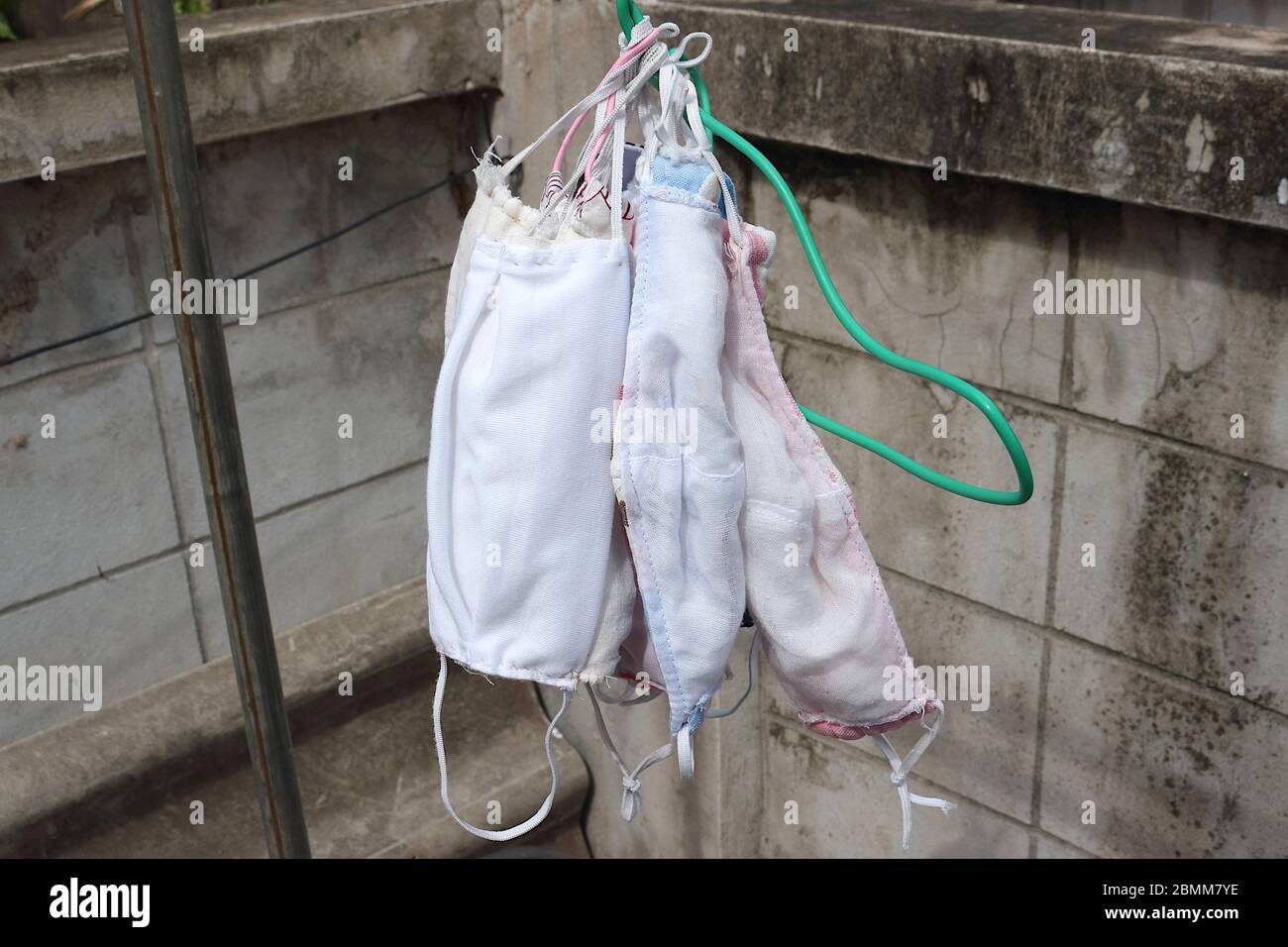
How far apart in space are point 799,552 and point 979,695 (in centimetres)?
138

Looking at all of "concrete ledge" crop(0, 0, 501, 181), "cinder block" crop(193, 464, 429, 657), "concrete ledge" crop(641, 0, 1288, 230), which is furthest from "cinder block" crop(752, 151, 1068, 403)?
"cinder block" crop(193, 464, 429, 657)

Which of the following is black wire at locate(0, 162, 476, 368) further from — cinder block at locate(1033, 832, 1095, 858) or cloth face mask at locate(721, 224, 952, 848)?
cinder block at locate(1033, 832, 1095, 858)

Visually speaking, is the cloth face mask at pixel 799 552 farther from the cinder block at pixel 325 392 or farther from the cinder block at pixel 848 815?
the cinder block at pixel 325 392

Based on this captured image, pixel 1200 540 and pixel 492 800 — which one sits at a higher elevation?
pixel 1200 540

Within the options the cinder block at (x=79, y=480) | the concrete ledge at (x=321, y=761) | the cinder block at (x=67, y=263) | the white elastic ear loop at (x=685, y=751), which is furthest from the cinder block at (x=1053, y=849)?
the cinder block at (x=67, y=263)

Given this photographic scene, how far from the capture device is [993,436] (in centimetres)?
262

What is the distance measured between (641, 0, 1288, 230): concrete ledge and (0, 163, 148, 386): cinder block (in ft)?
3.71

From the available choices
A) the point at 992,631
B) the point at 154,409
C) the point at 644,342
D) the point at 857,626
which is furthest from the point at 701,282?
the point at 154,409

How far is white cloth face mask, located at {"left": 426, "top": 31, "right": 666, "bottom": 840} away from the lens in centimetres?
157

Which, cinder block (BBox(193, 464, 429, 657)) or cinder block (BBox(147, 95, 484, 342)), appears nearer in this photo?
cinder block (BBox(147, 95, 484, 342))

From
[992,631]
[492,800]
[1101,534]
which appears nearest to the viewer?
[1101,534]

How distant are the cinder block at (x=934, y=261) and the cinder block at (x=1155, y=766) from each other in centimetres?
61

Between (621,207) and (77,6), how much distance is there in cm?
186

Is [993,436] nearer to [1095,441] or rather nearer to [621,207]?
[1095,441]
